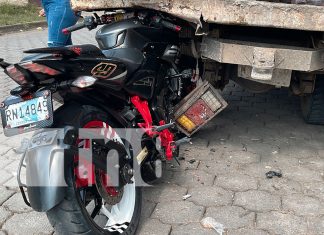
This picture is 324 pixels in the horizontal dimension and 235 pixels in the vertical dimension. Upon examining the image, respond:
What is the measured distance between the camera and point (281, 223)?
2750 mm

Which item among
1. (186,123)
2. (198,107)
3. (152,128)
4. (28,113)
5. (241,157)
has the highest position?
(28,113)

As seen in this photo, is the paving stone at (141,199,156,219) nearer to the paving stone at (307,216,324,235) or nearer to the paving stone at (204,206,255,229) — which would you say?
the paving stone at (204,206,255,229)

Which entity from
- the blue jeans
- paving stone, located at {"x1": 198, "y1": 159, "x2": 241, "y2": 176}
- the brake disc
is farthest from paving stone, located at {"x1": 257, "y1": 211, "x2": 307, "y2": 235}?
the blue jeans

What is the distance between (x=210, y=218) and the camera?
2811mm

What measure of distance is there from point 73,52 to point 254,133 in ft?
8.09

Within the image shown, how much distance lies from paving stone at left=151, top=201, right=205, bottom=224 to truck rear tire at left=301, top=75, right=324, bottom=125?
6.07 feet

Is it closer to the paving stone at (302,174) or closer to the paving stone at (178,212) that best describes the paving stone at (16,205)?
the paving stone at (178,212)

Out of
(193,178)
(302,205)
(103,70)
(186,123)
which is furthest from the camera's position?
(186,123)

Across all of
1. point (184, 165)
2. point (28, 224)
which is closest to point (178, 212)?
point (184, 165)

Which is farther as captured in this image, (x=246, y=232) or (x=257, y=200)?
(x=257, y=200)

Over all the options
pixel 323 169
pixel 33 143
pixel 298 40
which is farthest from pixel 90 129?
pixel 323 169

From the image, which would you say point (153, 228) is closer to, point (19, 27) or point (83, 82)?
point (83, 82)

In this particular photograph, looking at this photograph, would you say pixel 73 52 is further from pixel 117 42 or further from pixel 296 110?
pixel 296 110

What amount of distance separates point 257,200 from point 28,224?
1517mm
